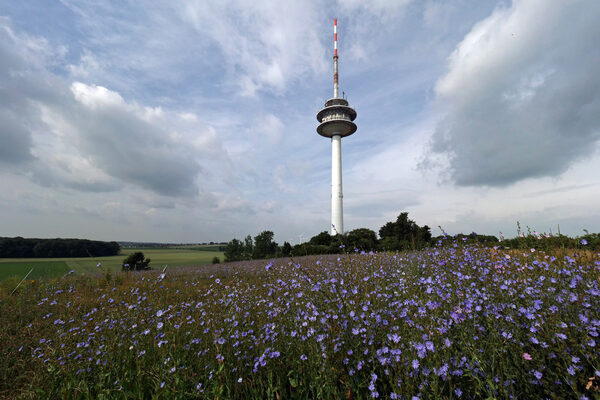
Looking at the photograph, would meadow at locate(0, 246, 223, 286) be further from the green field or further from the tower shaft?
the tower shaft

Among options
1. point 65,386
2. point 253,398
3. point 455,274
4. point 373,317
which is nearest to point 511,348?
point 373,317

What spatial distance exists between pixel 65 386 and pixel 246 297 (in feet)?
7.11

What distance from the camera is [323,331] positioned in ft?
8.27

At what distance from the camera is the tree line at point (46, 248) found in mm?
29984

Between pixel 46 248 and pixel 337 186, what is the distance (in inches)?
1520

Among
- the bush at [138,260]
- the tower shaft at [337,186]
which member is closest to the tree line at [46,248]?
the bush at [138,260]

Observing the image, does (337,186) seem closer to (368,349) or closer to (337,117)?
(337,117)

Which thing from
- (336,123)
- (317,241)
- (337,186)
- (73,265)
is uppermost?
(336,123)

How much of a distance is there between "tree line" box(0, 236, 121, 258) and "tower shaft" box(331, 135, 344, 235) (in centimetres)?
2852

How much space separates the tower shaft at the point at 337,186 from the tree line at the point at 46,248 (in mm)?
28518

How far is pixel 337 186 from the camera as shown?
129 ft

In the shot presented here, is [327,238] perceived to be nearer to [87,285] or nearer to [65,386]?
[87,285]

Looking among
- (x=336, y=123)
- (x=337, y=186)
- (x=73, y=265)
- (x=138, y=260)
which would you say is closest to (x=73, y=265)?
(x=73, y=265)

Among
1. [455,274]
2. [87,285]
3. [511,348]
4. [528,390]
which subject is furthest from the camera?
[87,285]
